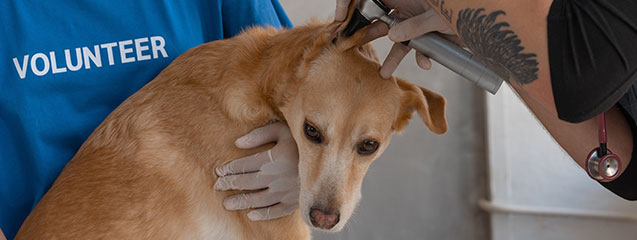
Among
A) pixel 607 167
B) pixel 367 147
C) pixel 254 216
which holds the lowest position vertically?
pixel 254 216

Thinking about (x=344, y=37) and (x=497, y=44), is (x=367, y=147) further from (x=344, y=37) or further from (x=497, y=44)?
(x=497, y=44)

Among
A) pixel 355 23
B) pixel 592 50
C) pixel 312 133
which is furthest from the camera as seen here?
pixel 312 133

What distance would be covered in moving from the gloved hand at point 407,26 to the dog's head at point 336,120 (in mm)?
54

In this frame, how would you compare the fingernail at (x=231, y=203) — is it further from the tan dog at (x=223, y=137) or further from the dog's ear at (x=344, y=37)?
the dog's ear at (x=344, y=37)

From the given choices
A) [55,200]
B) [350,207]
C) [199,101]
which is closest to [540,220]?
[350,207]

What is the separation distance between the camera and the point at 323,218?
109cm

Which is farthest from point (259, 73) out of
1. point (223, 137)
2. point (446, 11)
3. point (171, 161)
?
point (446, 11)

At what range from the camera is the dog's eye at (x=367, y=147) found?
3.74 feet

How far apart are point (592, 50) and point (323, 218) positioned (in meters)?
0.61

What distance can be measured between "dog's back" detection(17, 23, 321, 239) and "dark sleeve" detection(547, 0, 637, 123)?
60cm

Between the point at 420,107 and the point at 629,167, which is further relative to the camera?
the point at 420,107

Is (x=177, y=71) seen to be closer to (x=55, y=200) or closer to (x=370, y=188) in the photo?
(x=55, y=200)

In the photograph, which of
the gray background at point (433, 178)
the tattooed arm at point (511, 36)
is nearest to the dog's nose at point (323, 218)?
the tattooed arm at point (511, 36)

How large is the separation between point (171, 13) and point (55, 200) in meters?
0.48
